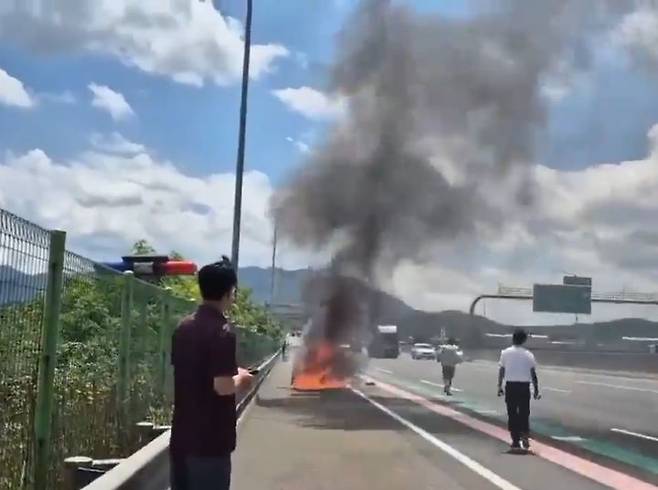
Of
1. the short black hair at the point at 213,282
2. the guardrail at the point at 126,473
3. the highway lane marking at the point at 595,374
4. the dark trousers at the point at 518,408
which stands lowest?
the guardrail at the point at 126,473

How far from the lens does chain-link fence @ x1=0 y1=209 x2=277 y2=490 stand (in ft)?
19.4

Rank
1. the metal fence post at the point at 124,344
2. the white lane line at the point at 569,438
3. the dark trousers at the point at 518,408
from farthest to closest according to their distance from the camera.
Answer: the white lane line at the point at 569,438, the dark trousers at the point at 518,408, the metal fence post at the point at 124,344

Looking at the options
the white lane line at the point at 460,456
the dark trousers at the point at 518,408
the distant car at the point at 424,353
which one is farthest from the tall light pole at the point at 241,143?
the distant car at the point at 424,353

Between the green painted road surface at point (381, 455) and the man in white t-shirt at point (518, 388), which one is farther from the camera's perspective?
the man in white t-shirt at point (518, 388)

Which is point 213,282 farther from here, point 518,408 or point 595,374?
point 595,374

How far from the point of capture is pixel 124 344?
9.80 metres

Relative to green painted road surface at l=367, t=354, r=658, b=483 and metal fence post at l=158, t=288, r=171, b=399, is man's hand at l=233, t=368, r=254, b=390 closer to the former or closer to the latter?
metal fence post at l=158, t=288, r=171, b=399

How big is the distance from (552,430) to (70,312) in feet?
36.7

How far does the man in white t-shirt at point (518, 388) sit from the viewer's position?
521 inches

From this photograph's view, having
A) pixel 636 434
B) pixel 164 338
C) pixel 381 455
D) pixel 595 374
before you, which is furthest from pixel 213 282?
pixel 595 374

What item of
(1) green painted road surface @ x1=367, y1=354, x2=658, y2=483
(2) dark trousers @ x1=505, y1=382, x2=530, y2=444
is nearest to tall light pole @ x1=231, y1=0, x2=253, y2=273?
(1) green painted road surface @ x1=367, y1=354, x2=658, y2=483

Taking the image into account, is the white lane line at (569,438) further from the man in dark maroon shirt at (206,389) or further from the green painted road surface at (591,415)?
the man in dark maroon shirt at (206,389)

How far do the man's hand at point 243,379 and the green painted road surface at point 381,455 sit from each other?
551cm

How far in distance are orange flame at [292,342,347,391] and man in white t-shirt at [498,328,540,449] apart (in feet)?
57.0
